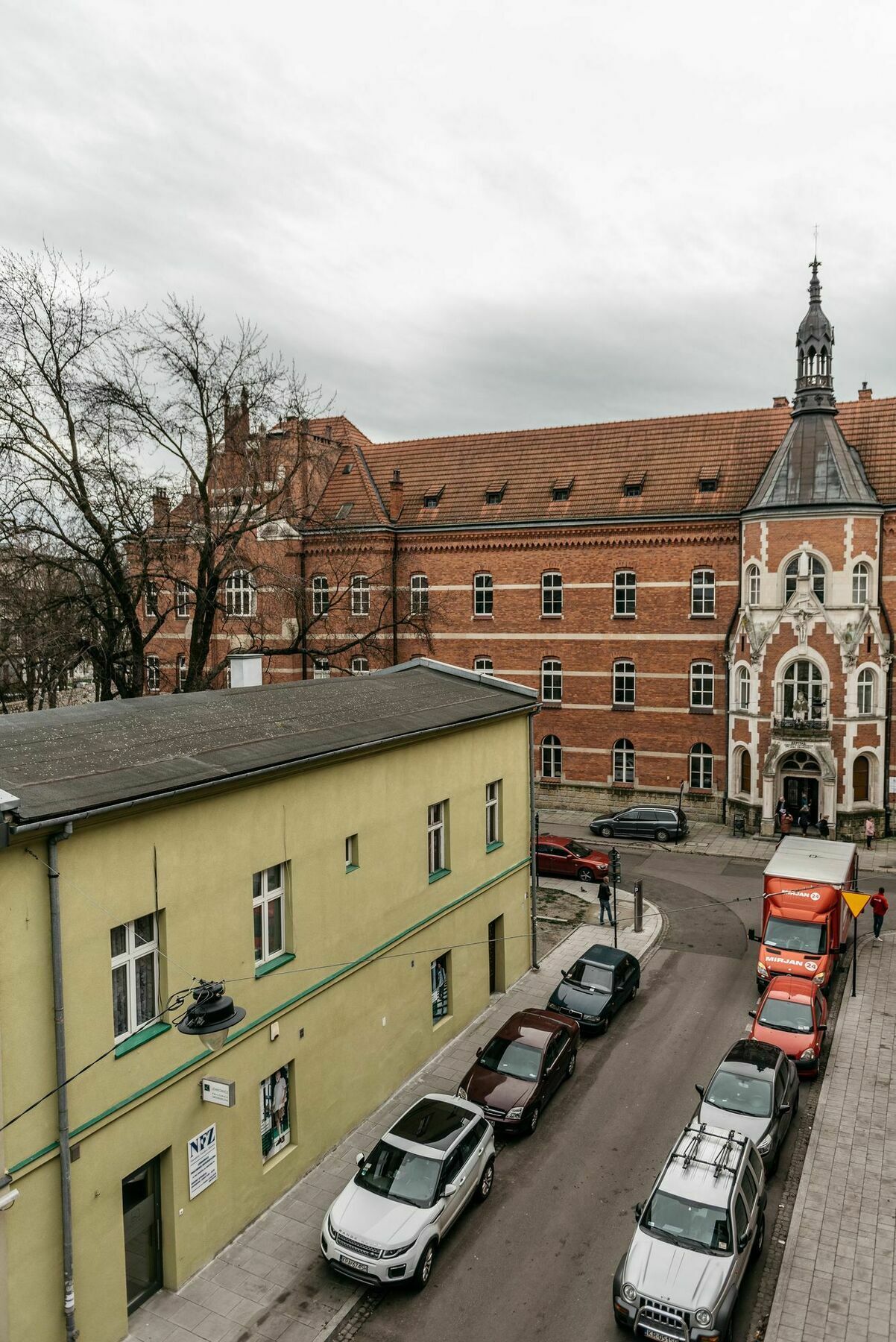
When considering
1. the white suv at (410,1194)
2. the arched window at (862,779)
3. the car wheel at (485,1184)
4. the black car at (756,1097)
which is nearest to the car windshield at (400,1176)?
the white suv at (410,1194)

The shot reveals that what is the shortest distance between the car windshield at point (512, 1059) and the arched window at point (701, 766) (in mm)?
21489

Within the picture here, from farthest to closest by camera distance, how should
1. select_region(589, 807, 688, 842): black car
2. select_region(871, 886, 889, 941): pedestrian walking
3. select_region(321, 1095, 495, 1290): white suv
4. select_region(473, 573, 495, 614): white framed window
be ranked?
select_region(473, 573, 495, 614): white framed window, select_region(589, 807, 688, 842): black car, select_region(871, 886, 889, 941): pedestrian walking, select_region(321, 1095, 495, 1290): white suv

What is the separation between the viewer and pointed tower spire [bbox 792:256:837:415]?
105 ft

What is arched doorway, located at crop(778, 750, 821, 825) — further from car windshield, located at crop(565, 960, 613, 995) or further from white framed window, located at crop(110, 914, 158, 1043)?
white framed window, located at crop(110, 914, 158, 1043)

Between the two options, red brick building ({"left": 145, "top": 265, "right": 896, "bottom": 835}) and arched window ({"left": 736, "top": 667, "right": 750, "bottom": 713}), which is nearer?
red brick building ({"left": 145, "top": 265, "right": 896, "bottom": 835})

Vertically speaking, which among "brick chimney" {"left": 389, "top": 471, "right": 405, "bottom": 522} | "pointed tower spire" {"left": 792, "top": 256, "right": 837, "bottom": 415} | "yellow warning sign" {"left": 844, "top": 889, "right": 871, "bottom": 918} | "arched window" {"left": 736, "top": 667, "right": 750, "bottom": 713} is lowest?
"yellow warning sign" {"left": 844, "top": 889, "right": 871, "bottom": 918}

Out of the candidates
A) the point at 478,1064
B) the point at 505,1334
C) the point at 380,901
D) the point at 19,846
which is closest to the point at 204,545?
the point at 380,901

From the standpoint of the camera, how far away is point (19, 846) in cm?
859

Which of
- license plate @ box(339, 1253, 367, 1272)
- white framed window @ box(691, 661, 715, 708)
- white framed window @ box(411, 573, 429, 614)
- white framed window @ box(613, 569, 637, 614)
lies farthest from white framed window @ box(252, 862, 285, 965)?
white framed window @ box(411, 573, 429, 614)

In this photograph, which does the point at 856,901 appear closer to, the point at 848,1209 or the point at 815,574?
the point at 848,1209

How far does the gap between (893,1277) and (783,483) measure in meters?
25.7

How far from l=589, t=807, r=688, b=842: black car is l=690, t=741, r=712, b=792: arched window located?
6.94ft

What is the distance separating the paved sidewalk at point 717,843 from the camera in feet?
96.5

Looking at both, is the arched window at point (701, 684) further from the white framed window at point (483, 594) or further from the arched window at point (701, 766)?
the white framed window at point (483, 594)
